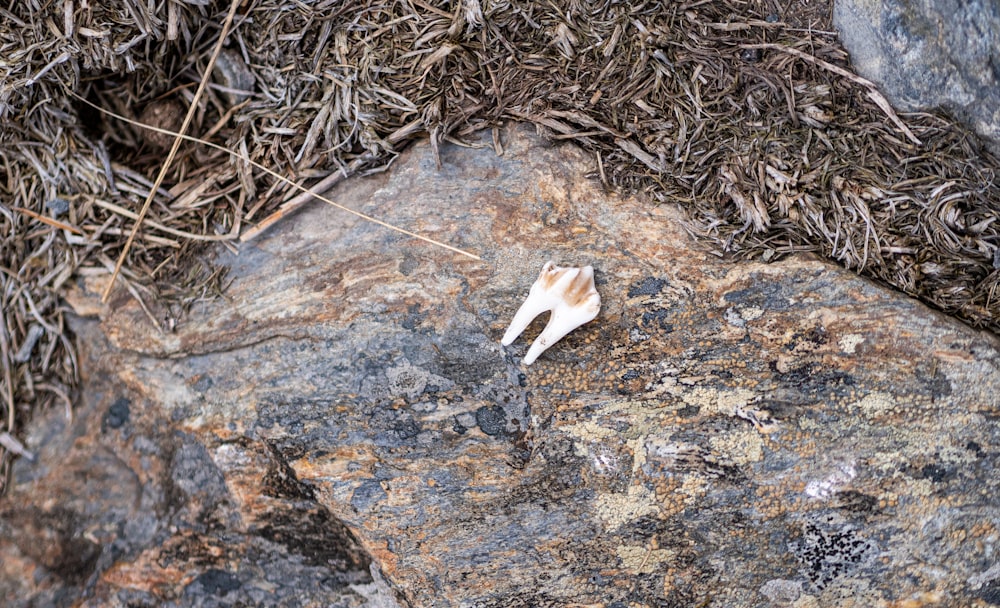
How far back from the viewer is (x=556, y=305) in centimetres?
245

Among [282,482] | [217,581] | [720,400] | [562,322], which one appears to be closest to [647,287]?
[562,322]

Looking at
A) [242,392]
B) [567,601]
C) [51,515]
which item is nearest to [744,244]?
[567,601]

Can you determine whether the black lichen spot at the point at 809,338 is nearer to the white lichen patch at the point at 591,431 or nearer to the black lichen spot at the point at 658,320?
the black lichen spot at the point at 658,320

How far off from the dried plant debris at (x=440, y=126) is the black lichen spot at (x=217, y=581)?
3.33 ft

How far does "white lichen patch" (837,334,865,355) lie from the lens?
2.45 meters

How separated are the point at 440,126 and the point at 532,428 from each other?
1.21 meters

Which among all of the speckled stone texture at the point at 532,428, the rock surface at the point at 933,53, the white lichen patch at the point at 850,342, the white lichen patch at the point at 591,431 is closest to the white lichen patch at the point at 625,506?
the speckled stone texture at the point at 532,428

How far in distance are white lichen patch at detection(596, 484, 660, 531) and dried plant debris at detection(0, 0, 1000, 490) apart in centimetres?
95

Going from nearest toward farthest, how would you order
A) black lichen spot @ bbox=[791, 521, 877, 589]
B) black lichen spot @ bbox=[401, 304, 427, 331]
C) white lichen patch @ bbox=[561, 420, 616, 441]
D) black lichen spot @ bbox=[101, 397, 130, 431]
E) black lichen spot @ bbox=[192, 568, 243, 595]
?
black lichen spot @ bbox=[791, 521, 877, 589] → white lichen patch @ bbox=[561, 420, 616, 441] → black lichen spot @ bbox=[401, 304, 427, 331] → black lichen spot @ bbox=[192, 568, 243, 595] → black lichen spot @ bbox=[101, 397, 130, 431]

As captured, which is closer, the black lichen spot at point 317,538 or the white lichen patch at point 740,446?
the white lichen patch at point 740,446

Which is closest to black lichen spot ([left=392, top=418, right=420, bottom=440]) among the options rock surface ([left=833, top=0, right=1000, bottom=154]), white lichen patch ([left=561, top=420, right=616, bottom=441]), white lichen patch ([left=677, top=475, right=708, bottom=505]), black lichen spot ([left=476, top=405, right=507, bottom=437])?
black lichen spot ([left=476, top=405, right=507, bottom=437])

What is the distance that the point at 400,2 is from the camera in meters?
2.72

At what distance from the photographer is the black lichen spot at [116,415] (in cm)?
291

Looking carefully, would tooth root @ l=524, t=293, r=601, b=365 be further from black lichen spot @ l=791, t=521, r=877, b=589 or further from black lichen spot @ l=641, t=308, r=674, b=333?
black lichen spot @ l=791, t=521, r=877, b=589
